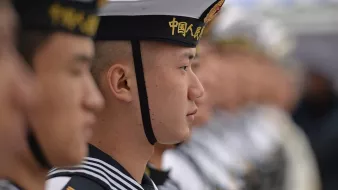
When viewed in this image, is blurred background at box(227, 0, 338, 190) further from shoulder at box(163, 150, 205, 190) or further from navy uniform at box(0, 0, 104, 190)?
navy uniform at box(0, 0, 104, 190)

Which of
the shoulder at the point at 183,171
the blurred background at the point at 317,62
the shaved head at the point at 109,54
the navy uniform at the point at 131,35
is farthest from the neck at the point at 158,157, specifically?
the blurred background at the point at 317,62

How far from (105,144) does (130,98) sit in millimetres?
151

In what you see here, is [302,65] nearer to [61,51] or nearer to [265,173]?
[265,173]

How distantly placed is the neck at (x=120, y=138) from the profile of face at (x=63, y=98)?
681 mm

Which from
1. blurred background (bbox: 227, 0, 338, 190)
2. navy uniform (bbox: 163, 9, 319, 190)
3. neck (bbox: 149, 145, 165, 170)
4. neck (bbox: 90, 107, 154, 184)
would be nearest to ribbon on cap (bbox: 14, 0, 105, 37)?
neck (bbox: 90, 107, 154, 184)

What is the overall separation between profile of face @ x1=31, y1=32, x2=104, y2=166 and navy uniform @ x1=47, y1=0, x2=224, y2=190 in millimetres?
566

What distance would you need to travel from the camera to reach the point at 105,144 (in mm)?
3135

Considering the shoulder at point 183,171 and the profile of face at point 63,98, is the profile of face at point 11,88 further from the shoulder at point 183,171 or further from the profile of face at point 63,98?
the shoulder at point 183,171

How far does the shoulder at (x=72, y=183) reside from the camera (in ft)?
9.60

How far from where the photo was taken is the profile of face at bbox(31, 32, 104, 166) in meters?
2.32

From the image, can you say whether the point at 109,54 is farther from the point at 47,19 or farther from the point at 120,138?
the point at 47,19

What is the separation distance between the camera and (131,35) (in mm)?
3102

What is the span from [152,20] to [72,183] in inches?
21.2

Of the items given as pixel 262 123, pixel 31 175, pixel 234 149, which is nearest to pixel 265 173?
pixel 234 149
